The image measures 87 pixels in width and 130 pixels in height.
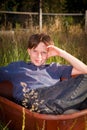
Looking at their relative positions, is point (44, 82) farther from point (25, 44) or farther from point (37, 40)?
point (25, 44)

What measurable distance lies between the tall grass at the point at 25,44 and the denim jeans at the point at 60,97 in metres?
1.78

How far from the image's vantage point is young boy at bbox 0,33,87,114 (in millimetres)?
2594

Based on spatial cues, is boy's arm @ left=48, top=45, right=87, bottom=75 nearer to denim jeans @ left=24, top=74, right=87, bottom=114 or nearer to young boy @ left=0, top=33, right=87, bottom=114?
young boy @ left=0, top=33, right=87, bottom=114

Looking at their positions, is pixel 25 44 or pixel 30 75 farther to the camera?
pixel 25 44

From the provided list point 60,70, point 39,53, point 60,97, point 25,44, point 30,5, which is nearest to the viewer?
point 60,97

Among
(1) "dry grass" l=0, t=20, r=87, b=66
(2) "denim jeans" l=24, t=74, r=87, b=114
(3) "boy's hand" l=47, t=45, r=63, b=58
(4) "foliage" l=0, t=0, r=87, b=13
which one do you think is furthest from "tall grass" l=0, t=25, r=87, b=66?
(4) "foliage" l=0, t=0, r=87, b=13

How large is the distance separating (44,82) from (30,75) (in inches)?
4.3

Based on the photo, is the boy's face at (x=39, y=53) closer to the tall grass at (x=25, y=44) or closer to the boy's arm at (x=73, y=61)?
the boy's arm at (x=73, y=61)

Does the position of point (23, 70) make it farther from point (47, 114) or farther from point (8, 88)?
point (47, 114)

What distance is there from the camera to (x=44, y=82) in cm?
292

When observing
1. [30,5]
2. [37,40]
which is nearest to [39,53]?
[37,40]

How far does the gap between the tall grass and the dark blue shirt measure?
4.78ft

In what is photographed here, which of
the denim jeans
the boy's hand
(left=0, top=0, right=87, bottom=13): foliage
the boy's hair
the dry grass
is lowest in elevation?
(left=0, top=0, right=87, bottom=13): foliage

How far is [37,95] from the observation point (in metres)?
2.69
